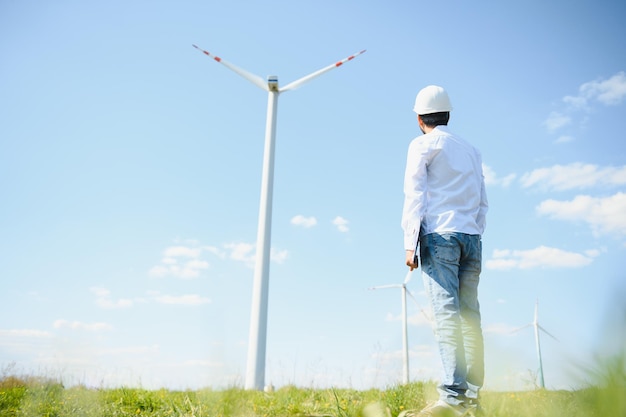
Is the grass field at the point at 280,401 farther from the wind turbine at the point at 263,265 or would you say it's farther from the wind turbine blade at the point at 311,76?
the wind turbine blade at the point at 311,76

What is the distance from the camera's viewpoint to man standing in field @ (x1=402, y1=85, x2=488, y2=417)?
11.1 ft

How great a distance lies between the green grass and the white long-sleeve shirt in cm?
125

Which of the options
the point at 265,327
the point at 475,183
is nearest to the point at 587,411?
the point at 475,183

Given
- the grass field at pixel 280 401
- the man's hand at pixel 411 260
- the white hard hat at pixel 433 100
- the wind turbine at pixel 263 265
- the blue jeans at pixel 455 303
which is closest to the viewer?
the grass field at pixel 280 401

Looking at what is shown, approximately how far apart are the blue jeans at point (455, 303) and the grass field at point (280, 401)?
1.49 ft

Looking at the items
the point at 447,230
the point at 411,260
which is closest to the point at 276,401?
the point at 411,260

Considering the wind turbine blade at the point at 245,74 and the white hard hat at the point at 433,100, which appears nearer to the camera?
the white hard hat at the point at 433,100

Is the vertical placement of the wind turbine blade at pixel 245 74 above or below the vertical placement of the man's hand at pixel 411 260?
above

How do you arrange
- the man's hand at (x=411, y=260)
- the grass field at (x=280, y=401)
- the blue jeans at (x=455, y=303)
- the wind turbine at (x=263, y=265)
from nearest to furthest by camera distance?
the grass field at (x=280, y=401) < the blue jeans at (x=455, y=303) < the man's hand at (x=411, y=260) < the wind turbine at (x=263, y=265)

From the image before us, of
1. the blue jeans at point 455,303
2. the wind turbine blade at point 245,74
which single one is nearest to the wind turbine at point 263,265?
the wind turbine blade at point 245,74

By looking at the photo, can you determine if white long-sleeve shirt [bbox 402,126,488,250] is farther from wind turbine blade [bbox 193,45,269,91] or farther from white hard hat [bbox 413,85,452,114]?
wind turbine blade [bbox 193,45,269,91]

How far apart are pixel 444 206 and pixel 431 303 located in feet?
2.41

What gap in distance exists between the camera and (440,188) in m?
3.89

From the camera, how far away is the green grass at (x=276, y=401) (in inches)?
28.2
